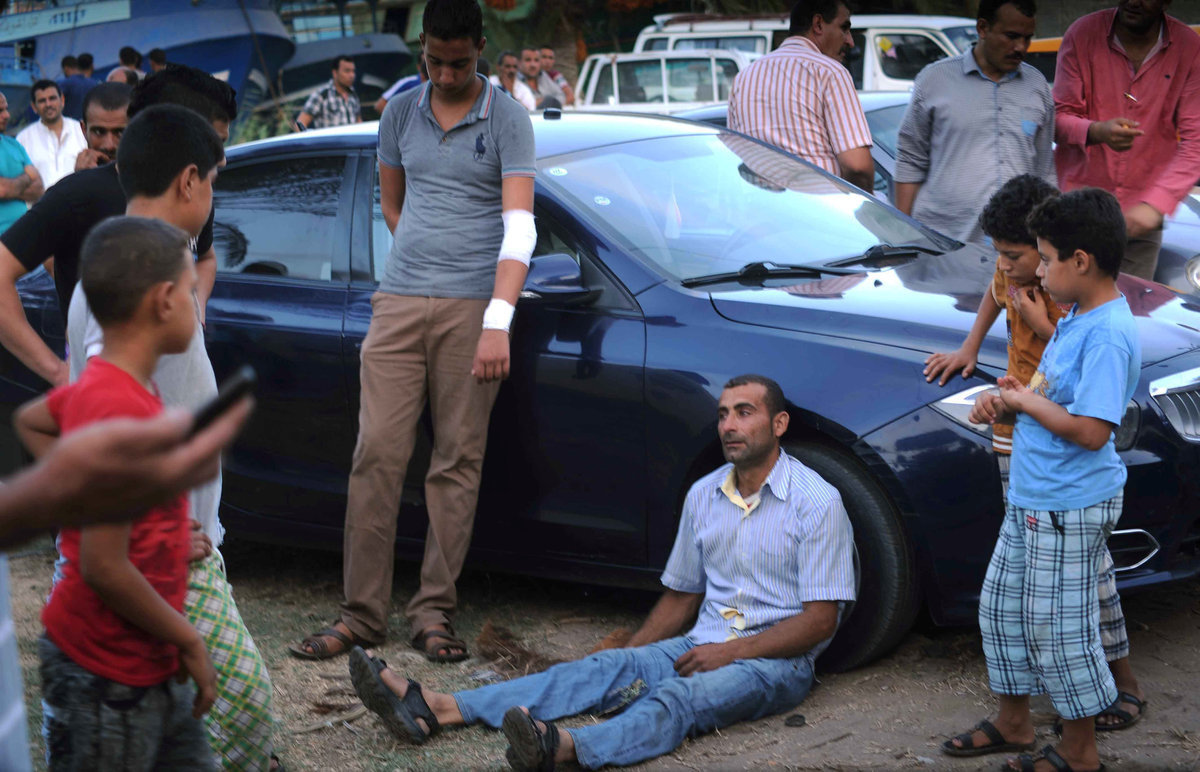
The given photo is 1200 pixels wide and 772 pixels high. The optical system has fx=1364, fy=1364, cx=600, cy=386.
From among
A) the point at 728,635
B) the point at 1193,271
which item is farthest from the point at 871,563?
the point at 1193,271

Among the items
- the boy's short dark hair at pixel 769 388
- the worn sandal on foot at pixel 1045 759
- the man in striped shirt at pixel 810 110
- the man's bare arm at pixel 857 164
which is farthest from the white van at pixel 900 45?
the worn sandal on foot at pixel 1045 759

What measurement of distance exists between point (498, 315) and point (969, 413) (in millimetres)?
1352

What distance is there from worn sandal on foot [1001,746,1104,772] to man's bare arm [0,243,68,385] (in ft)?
8.43

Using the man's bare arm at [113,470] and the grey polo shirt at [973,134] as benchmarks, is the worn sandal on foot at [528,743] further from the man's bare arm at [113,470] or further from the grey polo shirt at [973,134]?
the grey polo shirt at [973,134]

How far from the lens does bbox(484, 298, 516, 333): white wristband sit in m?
3.96

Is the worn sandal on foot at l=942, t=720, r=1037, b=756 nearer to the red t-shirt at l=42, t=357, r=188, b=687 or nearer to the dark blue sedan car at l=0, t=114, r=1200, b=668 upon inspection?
the dark blue sedan car at l=0, t=114, r=1200, b=668

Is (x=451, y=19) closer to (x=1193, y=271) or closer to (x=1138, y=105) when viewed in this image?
(x=1138, y=105)

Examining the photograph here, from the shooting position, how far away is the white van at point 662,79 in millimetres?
15148

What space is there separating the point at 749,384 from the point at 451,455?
1.00m

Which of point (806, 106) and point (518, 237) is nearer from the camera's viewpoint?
point (518, 237)

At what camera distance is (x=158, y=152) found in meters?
2.97

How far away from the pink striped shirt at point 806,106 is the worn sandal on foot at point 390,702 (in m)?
3.09

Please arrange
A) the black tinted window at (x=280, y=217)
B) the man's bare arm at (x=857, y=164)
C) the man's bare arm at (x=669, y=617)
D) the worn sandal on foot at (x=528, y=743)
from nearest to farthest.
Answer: the worn sandal on foot at (x=528, y=743)
the man's bare arm at (x=669, y=617)
the black tinted window at (x=280, y=217)
the man's bare arm at (x=857, y=164)

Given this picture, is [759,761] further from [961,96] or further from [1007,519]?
[961,96]
